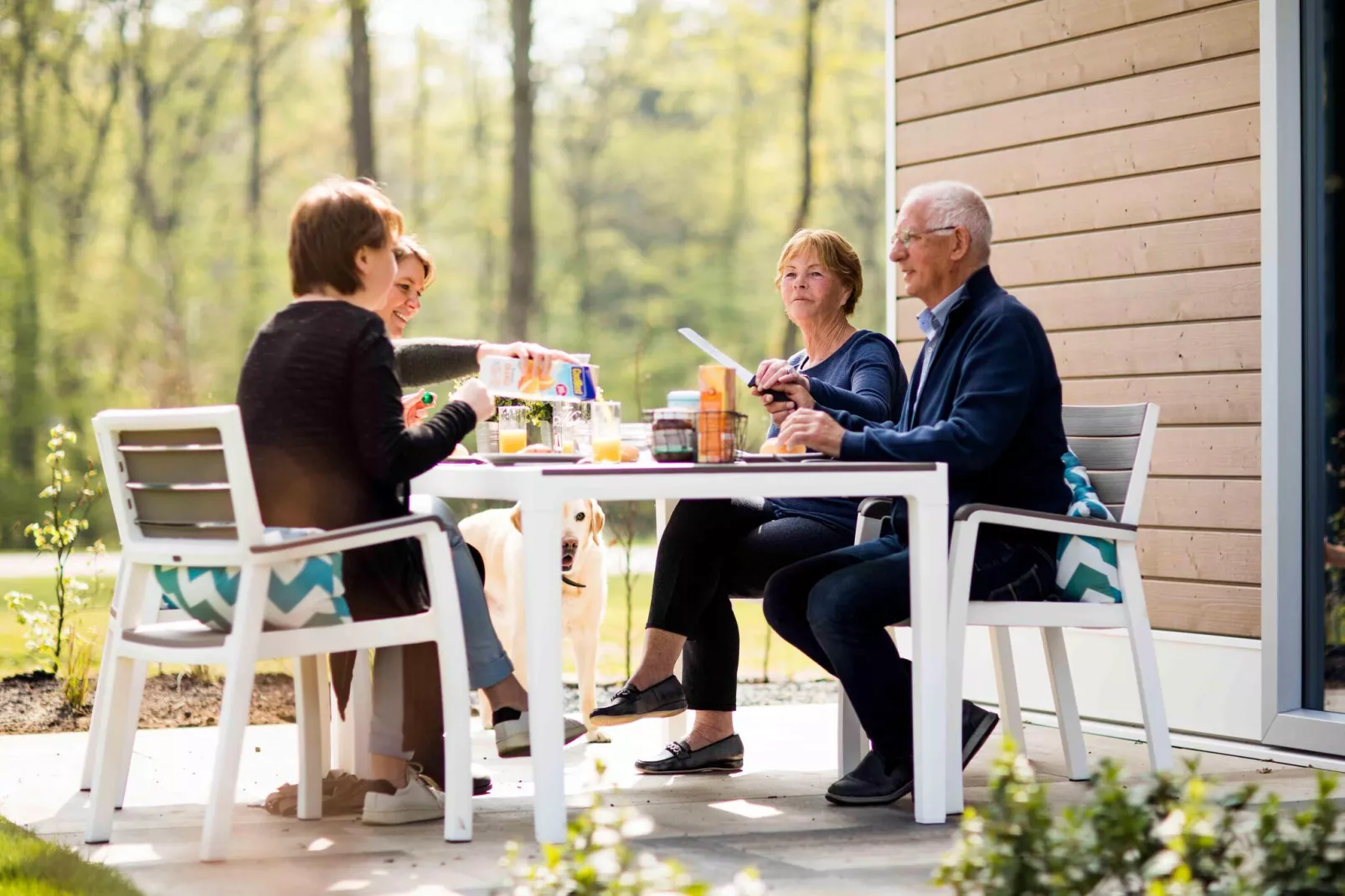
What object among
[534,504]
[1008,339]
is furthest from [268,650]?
[1008,339]

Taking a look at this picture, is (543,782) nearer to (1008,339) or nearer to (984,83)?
(1008,339)

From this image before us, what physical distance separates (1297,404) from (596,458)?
1.95 metres

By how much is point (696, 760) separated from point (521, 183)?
11.7 metres

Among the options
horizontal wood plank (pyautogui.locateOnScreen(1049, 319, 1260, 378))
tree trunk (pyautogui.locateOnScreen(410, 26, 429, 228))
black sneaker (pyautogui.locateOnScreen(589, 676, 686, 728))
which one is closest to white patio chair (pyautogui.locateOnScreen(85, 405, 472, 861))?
black sneaker (pyautogui.locateOnScreen(589, 676, 686, 728))

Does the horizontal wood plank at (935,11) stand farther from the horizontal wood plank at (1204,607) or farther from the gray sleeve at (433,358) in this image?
the gray sleeve at (433,358)

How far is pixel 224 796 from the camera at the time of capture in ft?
8.63

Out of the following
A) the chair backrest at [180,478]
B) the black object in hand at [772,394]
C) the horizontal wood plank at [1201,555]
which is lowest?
the horizontal wood plank at [1201,555]

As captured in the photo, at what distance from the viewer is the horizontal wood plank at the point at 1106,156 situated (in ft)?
13.2

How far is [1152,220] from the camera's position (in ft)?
14.0

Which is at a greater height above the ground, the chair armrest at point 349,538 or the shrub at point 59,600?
the chair armrest at point 349,538

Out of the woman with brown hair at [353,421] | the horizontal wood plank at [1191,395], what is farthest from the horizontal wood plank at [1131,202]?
the woman with brown hair at [353,421]

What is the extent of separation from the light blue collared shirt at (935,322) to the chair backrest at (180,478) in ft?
4.82

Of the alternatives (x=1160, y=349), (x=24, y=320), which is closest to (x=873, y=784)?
(x=1160, y=349)

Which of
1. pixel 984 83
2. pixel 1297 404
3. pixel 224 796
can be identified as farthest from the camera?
pixel 984 83
